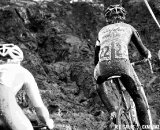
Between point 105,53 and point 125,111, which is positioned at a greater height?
point 105,53

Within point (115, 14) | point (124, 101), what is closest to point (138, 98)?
point (124, 101)

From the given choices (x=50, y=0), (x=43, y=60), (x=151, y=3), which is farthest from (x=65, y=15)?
(x=151, y=3)

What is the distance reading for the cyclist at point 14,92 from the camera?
3742 millimetres

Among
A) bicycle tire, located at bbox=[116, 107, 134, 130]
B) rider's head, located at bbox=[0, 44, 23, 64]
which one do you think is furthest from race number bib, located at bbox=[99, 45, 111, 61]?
rider's head, located at bbox=[0, 44, 23, 64]

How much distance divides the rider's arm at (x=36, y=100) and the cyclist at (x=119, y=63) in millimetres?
1876

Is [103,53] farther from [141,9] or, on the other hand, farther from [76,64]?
[141,9]

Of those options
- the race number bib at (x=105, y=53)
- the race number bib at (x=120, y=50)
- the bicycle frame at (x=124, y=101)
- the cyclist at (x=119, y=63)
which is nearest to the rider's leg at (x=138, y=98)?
the cyclist at (x=119, y=63)

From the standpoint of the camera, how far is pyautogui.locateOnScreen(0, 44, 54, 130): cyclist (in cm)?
374

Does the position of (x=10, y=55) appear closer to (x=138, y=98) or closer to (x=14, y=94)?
(x=14, y=94)

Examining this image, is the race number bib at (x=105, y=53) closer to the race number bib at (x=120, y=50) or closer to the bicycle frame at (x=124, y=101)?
the race number bib at (x=120, y=50)

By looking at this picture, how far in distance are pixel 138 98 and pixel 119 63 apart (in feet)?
1.78

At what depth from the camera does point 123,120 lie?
555 cm

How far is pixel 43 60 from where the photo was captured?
10.9 meters

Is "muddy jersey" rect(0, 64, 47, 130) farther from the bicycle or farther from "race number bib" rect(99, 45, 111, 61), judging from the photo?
"race number bib" rect(99, 45, 111, 61)
